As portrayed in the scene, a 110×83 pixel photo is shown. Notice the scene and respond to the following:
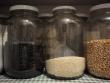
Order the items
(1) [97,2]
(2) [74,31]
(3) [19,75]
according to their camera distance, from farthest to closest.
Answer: (1) [97,2]
(2) [74,31]
(3) [19,75]

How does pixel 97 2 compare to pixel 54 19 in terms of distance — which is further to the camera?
pixel 97 2

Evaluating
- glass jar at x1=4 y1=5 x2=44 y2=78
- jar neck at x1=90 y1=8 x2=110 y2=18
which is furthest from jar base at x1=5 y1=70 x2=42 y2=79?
jar neck at x1=90 y1=8 x2=110 y2=18

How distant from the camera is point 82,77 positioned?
2.15 feet

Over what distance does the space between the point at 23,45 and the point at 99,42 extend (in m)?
0.28

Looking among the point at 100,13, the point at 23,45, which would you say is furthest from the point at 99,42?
the point at 23,45

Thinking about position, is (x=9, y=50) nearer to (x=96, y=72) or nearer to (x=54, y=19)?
(x=54, y=19)

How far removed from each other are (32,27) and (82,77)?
0.92ft

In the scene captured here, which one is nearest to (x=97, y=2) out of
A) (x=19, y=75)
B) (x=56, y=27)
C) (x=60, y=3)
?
(x=60, y=3)

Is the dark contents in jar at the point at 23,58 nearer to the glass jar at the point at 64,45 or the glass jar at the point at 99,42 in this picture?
the glass jar at the point at 64,45

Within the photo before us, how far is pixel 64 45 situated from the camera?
683mm

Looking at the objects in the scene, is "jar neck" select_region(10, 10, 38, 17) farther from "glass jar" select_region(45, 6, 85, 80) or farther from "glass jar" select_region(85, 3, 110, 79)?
"glass jar" select_region(85, 3, 110, 79)

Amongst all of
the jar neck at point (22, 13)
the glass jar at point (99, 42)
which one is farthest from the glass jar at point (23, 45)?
the glass jar at point (99, 42)

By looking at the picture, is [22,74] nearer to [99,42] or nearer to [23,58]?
[23,58]

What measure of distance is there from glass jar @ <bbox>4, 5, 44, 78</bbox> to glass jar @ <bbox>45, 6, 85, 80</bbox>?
55 mm
